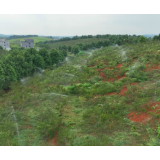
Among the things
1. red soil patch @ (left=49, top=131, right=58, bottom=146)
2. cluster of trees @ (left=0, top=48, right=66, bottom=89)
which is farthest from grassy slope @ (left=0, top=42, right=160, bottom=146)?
cluster of trees @ (left=0, top=48, right=66, bottom=89)

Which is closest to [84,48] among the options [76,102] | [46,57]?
[46,57]

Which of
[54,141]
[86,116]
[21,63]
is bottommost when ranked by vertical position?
[54,141]

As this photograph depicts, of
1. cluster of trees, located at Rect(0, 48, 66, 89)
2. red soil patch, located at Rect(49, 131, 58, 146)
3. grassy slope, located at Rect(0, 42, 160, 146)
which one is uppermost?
cluster of trees, located at Rect(0, 48, 66, 89)

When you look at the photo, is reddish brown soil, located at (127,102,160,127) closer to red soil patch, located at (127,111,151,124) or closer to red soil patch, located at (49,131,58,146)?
red soil patch, located at (127,111,151,124)

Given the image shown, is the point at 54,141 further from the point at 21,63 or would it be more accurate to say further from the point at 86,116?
the point at 21,63

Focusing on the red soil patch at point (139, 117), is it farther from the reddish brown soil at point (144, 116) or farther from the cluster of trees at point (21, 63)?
the cluster of trees at point (21, 63)

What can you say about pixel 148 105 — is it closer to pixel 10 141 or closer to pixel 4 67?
pixel 10 141

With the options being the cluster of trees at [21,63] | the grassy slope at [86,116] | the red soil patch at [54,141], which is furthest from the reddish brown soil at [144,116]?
the cluster of trees at [21,63]

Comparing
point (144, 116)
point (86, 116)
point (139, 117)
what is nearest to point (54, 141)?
point (86, 116)
